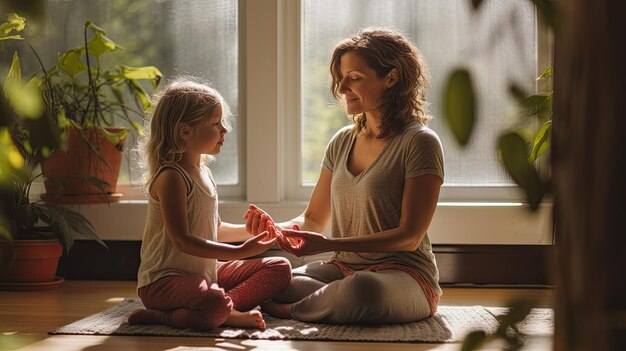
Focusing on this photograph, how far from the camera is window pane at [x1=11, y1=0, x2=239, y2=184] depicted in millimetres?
3535

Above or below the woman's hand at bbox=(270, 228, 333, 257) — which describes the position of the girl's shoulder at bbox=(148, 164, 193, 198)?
above

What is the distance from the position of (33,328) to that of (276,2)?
5.14 ft

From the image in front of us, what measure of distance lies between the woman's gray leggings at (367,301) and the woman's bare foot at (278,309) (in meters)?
0.03

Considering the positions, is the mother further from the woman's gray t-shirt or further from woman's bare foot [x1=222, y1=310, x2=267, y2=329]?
woman's bare foot [x1=222, y1=310, x2=267, y2=329]

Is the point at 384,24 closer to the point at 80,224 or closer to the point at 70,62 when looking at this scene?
the point at 70,62

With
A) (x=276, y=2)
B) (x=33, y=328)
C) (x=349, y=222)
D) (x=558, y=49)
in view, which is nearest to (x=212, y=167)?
(x=276, y=2)

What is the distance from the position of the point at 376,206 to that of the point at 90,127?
1254mm

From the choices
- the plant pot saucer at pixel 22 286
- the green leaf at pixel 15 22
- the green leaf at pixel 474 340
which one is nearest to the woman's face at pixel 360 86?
the green leaf at pixel 15 22

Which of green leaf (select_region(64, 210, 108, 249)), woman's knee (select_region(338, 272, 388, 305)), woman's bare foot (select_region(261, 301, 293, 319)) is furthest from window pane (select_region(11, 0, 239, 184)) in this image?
woman's knee (select_region(338, 272, 388, 305))

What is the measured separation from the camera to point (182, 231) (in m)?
2.37

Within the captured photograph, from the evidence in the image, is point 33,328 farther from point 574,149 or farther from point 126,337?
point 574,149

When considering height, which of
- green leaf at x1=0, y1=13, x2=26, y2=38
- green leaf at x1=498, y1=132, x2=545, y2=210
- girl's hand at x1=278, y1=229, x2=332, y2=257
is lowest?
girl's hand at x1=278, y1=229, x2=332, y2=257

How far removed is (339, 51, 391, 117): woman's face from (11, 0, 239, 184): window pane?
101 centimetres

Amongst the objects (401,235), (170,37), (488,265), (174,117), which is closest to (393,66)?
(401,235)
